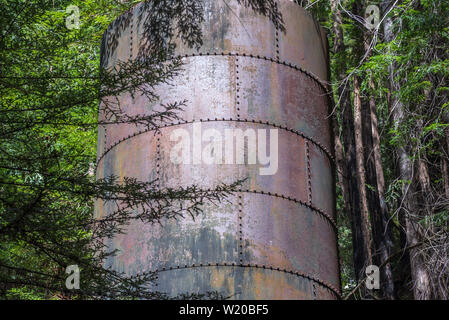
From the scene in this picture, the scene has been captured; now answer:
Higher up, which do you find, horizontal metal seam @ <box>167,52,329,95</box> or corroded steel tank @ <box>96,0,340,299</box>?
horizontal metal seam @ <box>167,52,329,95</box>

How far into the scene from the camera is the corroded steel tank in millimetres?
9016

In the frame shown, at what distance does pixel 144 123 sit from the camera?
27.9 ft

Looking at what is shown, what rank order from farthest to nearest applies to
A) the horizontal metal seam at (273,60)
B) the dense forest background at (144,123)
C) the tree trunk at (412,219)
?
the tree trunk at (412,219)
the horizontal metal seam at (273,60)
the dense forest background at (144,123)

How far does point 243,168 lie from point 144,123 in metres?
1.52

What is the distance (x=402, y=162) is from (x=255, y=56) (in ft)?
24.1

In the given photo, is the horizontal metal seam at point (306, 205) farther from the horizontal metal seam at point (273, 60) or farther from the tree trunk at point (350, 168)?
the tree trunk at point (350, 168)

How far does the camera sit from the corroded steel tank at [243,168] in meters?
9.02

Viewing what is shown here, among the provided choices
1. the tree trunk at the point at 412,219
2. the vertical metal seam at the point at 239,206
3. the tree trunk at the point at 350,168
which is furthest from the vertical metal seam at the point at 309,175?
the tree trunk at the point at 350,168

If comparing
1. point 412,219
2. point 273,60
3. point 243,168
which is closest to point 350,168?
point 412,219

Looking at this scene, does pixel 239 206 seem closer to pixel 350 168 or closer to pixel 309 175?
pixel 309 175

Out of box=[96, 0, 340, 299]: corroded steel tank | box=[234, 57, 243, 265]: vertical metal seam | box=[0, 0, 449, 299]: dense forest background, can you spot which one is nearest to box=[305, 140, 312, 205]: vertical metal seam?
box=[96, 0, 340, 299]: corroded steel tank

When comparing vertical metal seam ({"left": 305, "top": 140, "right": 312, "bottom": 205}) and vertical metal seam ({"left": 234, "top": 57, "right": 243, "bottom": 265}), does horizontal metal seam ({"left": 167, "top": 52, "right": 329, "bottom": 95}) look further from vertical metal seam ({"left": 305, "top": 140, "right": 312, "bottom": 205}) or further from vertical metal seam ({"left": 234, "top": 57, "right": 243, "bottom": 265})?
vertical metal seam ({"left": 305, "top": 140, "right": 312, "bottom": 205})

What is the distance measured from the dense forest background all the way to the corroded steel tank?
0.24 m

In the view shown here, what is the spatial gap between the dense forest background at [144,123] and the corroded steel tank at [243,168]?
9.5 inches
